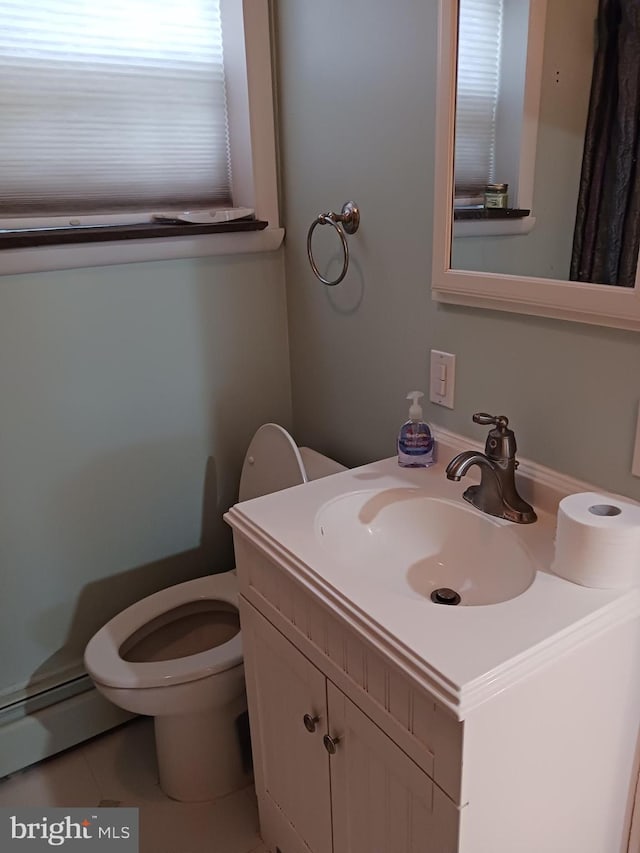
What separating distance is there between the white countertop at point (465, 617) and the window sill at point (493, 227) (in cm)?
50

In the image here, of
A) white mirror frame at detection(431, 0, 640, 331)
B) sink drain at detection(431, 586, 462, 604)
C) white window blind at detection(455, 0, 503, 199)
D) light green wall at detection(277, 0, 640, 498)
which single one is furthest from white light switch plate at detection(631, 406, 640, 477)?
white window blind at detection(455, 0, 503, 199)

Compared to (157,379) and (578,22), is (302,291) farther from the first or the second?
(578,22)

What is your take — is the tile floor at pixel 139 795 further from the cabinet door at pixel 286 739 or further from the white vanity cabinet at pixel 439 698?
the white vanity cabinet at pixel 439 698

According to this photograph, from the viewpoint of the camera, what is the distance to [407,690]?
3.05 ft

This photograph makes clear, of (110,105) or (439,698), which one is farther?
(110,105)

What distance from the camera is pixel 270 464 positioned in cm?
173

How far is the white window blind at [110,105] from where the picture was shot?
1.53 meters

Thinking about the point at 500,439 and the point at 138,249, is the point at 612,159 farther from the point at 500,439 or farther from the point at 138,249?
the point at 138,249

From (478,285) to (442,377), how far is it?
22cm

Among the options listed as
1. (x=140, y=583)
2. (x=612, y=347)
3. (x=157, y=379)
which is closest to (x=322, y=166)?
(x=157, y=379)

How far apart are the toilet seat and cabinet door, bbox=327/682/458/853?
0.43m

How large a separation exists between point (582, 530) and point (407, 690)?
0.33 meters

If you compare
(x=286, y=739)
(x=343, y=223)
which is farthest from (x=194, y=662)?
(x=343, y=223)

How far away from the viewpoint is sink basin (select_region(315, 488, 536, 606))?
45.5 inches
